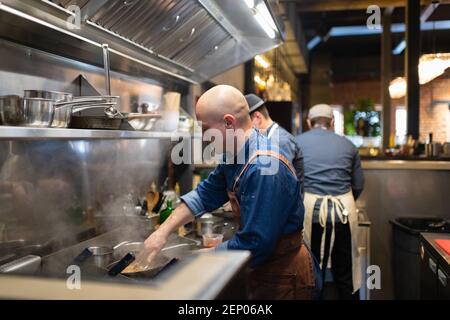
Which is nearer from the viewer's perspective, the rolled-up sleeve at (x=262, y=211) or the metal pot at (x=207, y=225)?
the rolled-up sleeve at (x=262, y=211)

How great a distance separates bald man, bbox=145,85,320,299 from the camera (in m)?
1.58

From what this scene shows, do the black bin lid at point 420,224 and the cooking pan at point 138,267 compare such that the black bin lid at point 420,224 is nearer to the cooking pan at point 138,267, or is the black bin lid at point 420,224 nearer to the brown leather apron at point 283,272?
the brown leather apron at point 283,272

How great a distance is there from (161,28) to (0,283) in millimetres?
2182

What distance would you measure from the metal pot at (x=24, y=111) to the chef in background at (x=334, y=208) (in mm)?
2331

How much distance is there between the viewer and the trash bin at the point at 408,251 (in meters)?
3.31

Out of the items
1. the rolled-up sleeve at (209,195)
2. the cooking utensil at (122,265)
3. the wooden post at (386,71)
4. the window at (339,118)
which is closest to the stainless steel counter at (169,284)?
the cooking utensil at (122,265)

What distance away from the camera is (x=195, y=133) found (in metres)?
3.24

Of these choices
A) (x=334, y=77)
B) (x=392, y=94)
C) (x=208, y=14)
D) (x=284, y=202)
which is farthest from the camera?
(x=334, y=77)

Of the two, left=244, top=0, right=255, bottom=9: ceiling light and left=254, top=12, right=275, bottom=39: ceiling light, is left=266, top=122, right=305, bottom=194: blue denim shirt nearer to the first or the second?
left=254, top=12, right=275, bottom=39: ceiling light

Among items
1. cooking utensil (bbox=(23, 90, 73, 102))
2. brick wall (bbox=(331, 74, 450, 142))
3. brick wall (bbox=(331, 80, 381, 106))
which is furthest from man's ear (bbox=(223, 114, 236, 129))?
brick wall (bbox=(331, 80, 381, 106))
